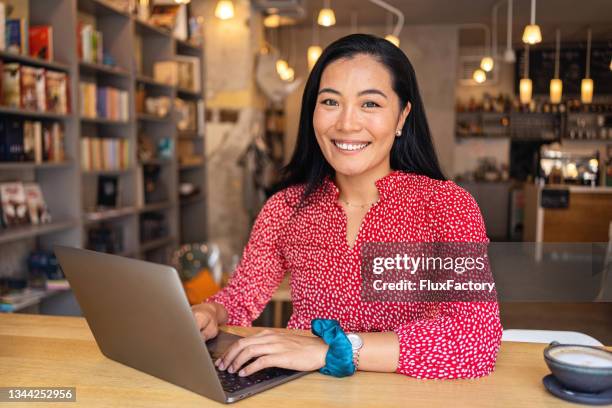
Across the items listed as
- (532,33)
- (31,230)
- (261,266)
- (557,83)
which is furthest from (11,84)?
(557,83)

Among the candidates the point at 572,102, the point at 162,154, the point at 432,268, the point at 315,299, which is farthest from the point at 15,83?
the point at 572,102

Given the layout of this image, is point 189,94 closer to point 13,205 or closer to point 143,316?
point 13,205

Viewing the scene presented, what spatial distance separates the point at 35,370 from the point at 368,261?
771 mm

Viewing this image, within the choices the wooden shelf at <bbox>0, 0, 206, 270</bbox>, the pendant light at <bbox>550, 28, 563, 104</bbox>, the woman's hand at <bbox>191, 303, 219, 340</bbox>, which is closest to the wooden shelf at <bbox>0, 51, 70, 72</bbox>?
the wooden shelf at <bbox>0, 0, 206, 270</bbox>

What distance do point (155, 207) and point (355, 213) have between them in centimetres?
389

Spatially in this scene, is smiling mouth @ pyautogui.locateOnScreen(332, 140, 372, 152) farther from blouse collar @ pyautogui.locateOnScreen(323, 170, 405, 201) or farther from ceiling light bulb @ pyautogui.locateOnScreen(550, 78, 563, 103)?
ceiling light bulb @ pyautogui.locateOnScreen(550, 78, 563, 103)

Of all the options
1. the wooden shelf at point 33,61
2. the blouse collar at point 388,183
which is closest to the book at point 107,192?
the wooden shelf at point 33,61

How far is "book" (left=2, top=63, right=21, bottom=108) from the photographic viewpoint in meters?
3.45

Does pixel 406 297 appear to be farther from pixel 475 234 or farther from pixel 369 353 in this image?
pixel 369 353

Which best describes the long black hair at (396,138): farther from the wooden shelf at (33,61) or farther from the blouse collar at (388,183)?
the wooden shelf at (33,61)

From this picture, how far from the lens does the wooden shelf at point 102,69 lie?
412 centimetres

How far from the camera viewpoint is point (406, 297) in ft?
4.90

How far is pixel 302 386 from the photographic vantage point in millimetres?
1092

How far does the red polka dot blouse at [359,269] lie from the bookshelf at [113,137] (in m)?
2.14
